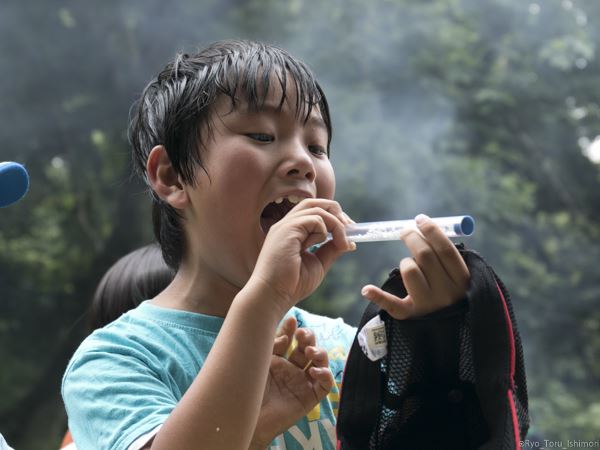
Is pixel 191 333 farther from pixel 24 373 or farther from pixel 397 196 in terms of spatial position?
pixel 24 373

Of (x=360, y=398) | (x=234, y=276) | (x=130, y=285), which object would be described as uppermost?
(x=234, y=276)

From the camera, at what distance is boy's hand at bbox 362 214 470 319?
0.84m

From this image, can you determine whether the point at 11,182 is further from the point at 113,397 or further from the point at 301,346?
the point at 301,346

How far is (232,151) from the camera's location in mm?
1010

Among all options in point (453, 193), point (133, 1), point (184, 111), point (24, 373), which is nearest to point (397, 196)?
point (453, 193)

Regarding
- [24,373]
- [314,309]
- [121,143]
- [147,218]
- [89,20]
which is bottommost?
[24,373]

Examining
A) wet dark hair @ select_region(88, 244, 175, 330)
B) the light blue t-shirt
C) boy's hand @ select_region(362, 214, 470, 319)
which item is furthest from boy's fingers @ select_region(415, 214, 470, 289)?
wet dark hair @ select_region(88, 244, 175, 330)

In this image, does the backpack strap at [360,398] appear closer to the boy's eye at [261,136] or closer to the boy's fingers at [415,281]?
the boy's fingers at [415,281]

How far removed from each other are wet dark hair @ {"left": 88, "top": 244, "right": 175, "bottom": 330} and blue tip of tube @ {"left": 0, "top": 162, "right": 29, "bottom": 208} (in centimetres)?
116

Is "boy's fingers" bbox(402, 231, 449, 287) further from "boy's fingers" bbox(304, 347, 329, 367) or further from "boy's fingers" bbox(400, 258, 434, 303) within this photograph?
"boy's fingers" bbox(304, 347, 329, 367)

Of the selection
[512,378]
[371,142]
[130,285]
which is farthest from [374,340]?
[371,142]

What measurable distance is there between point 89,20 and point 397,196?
2722 millimetres

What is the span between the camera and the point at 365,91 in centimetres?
549

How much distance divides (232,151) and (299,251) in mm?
216
